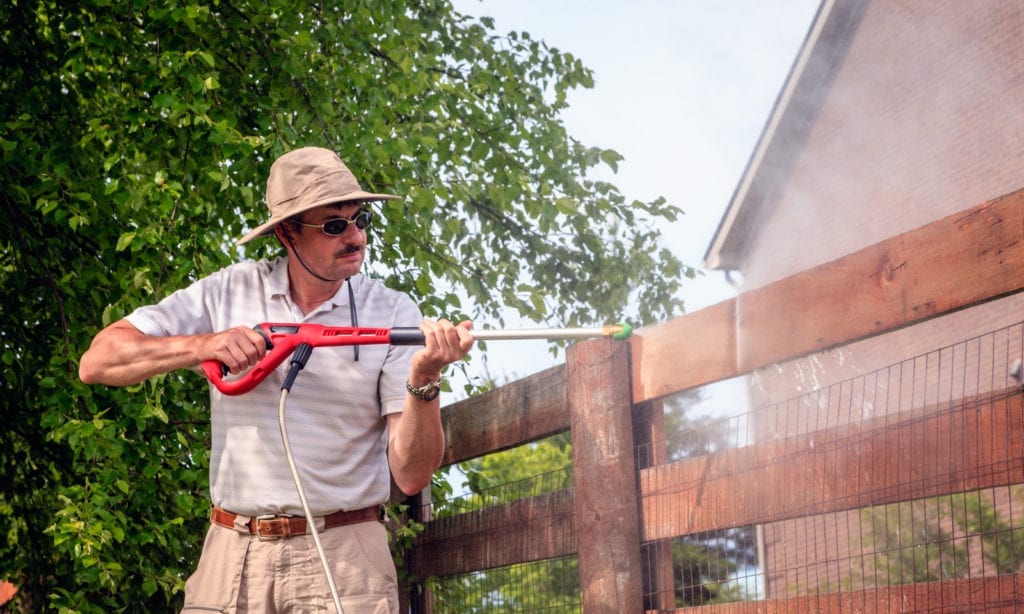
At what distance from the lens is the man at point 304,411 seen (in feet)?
10.4

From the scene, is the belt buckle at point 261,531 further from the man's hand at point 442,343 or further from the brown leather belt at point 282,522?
the man's hand at point 442,343

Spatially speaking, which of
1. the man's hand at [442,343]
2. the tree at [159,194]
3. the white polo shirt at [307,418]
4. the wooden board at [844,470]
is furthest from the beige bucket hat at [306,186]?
the tree at [159,194]

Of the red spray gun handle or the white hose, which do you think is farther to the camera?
the red spray gun handle

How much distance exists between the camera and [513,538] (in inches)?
156

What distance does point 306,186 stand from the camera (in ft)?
11.2

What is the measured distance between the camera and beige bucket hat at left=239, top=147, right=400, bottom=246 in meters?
3.35

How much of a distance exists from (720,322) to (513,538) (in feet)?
3.99

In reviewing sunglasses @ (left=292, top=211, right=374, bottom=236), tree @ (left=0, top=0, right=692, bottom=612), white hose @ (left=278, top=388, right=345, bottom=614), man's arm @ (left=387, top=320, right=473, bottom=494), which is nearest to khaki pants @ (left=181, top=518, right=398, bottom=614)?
white hose @ (left=278, top=388, right=345, bottom=614)

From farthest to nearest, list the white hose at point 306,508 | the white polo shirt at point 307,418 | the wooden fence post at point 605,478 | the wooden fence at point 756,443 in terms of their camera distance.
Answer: the wooden fence post at point 605,478, the white polo shirt at point 307,418, the white hose at point 306,508, the wooden fence at point 756,443

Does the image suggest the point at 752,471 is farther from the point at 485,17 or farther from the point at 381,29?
the point at 485,17

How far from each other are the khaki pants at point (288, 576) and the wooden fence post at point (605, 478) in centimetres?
61

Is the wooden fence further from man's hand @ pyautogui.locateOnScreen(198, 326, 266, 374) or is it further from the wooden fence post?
man's hand @ pyautogui.locateOnScreen(198, 326, 266, 374)

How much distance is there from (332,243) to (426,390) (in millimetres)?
584

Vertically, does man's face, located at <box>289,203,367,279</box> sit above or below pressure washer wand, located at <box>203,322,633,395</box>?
above
